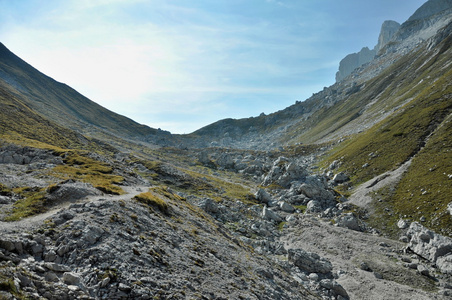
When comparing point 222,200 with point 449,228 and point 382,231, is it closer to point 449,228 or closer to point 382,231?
point 382,231

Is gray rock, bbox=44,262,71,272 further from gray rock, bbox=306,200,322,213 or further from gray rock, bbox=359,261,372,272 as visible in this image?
gray rock, bbox=306,200,322,213

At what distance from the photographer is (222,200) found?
260 ft

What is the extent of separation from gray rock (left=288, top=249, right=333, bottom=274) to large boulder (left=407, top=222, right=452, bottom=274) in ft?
58.8

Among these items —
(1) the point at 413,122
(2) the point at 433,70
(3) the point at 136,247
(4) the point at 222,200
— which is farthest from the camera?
(2) the point at 433,70

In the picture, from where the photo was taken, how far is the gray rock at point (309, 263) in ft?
145

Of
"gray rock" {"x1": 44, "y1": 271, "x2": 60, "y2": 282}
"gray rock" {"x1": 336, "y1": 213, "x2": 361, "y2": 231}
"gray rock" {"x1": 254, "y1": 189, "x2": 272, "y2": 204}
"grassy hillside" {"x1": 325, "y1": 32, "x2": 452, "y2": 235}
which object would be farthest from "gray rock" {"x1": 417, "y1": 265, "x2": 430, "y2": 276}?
"gray rock" {"x1": 44, "y1": 271, "x2": 60, "y2": 282}

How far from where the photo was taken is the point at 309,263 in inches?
1769

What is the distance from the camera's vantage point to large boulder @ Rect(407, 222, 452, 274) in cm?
4112

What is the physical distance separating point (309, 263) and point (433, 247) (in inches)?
910

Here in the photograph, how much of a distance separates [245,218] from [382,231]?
3489 centimetres

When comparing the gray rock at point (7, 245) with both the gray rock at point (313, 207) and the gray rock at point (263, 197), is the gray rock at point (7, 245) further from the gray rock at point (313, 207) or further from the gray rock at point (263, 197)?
the gray rock at point (263, 197)

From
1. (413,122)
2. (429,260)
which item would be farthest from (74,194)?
(413,122)

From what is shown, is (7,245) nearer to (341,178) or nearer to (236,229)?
(236,229)

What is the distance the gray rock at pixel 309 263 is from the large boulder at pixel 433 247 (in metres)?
17.9
